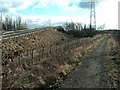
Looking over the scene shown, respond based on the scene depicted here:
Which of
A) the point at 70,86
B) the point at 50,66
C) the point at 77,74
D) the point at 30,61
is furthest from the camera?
the point at 30,61

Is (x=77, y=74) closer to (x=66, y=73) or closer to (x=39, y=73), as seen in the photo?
(x=66, y=73)

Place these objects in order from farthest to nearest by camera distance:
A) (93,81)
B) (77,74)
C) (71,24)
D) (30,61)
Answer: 1. (71,24)
2. (30,61)
3. (77,74)
4. (93,81)

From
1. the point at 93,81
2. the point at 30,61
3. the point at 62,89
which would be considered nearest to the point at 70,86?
the point at 62,89

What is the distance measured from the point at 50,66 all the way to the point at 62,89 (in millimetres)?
6785

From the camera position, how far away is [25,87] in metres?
13.2

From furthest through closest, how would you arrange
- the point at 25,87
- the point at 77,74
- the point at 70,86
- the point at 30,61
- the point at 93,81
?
the point at 30,61
the point at 77,74
the point at 93,81
the point at 70,86
the point at 25,87

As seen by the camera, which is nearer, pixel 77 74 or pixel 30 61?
pixel 77 74

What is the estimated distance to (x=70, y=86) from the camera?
582 inches

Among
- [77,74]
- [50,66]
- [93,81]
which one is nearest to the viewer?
[93,81]

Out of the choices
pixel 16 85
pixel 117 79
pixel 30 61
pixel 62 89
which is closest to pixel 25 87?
pixel 16 85

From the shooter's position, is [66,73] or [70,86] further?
[66,73]

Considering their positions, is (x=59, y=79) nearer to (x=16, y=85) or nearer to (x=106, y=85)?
(x=106, y=85)

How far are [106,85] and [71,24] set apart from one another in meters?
134

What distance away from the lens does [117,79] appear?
17.0 m
